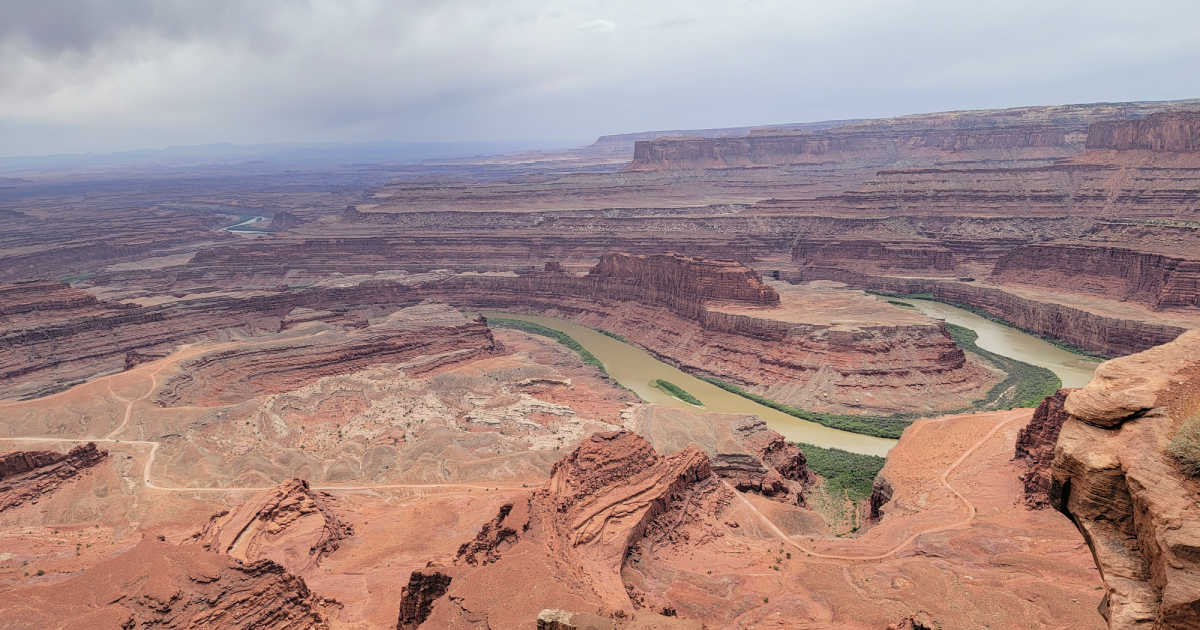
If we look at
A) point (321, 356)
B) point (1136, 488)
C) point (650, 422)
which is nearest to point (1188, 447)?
point (1136, 488)

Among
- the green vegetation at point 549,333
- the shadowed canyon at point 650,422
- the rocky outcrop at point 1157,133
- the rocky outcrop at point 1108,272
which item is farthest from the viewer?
the rocky outcrop at point 1157,133

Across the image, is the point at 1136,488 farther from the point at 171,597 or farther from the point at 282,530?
the point at 282,530

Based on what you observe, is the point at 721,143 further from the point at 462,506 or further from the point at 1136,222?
the point at 462,506

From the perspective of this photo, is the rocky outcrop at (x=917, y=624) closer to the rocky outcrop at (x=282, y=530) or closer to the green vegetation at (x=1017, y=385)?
the rocky outcrop at (x=282, y=530)

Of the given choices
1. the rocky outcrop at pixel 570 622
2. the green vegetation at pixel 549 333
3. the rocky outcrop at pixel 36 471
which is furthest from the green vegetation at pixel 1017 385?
the rocky outcrop at pixel 36 471

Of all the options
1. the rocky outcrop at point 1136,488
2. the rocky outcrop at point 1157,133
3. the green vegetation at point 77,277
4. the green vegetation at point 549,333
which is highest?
the rocky outcrop at point 1157,133

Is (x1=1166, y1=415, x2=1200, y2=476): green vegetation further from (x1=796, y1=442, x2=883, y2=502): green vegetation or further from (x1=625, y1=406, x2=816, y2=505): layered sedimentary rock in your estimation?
(x1=796, y1=442, x2=883, y2=502): green vegetation

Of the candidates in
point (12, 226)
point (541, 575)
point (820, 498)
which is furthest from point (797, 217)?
point (12, 226)

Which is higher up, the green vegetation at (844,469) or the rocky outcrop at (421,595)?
the rocky outcrop at (421,595)
